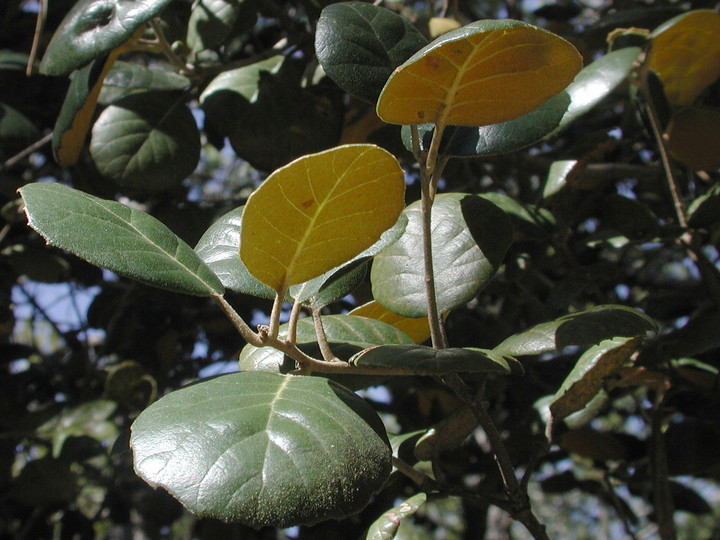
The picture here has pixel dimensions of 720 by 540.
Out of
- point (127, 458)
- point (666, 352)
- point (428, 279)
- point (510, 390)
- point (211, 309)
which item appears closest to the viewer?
point (428, 279)

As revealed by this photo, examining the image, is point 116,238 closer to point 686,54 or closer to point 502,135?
point 502,135

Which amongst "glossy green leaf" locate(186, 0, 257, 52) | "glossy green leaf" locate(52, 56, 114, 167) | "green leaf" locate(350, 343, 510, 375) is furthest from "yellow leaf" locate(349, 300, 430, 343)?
"glossy green leaf" locate(186, 0, 257, 52)

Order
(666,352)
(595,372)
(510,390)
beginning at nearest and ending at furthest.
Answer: (595,372)
(666,352)
(510,390)

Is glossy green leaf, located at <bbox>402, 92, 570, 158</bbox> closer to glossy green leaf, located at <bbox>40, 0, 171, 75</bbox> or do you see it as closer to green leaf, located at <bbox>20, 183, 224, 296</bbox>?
green leaf, located at <bbox>20, 183, 224, 296</bbox>

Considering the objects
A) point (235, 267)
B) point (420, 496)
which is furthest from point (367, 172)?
point (420, 496)

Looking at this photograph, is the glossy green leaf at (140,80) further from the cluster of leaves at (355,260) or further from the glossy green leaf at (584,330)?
the glossy green leaf at (584,330)

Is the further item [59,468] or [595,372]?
[59,468]

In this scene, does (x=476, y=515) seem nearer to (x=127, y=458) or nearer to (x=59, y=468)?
(x=59, y=468)

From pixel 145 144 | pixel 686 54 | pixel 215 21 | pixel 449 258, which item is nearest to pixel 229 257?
pixel 449 258
